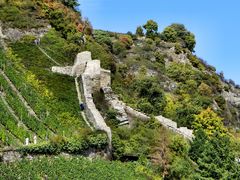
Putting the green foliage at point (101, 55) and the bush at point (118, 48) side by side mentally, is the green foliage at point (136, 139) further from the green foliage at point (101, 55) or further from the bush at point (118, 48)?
the bush at point (118, 48)

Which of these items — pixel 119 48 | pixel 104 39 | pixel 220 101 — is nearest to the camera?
pixel 220 101

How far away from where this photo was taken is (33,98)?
163 feet

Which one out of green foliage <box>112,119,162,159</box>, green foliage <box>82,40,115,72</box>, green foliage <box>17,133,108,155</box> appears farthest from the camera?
green foliage <box>82,40,115,72</box>

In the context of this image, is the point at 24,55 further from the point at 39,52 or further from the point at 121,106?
the point at 121,106

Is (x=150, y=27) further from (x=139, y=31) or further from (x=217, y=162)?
(x=217, y=162)

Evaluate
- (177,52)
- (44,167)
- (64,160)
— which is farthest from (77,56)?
(177,52)

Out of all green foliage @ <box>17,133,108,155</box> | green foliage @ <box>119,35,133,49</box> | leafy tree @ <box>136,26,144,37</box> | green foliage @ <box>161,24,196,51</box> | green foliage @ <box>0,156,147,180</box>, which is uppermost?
green foliage @ <box>161,24,196,51</box>

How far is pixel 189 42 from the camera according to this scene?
108m

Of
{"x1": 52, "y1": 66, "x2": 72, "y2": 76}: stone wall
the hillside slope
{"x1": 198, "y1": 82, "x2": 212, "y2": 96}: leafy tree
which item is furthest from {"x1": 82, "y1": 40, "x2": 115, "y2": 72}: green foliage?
{"x1": 198, "y1": 82, "x2": 212, "y2": 96}: leafy tree

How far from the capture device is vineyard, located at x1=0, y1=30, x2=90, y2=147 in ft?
142

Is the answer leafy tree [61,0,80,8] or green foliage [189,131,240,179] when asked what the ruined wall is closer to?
green foliage [189,131,240,179]

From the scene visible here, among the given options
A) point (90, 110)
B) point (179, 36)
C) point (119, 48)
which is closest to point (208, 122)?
point (90, 110)

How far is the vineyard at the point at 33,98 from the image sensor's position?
4324cm

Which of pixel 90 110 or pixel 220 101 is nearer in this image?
pixel 90 110
